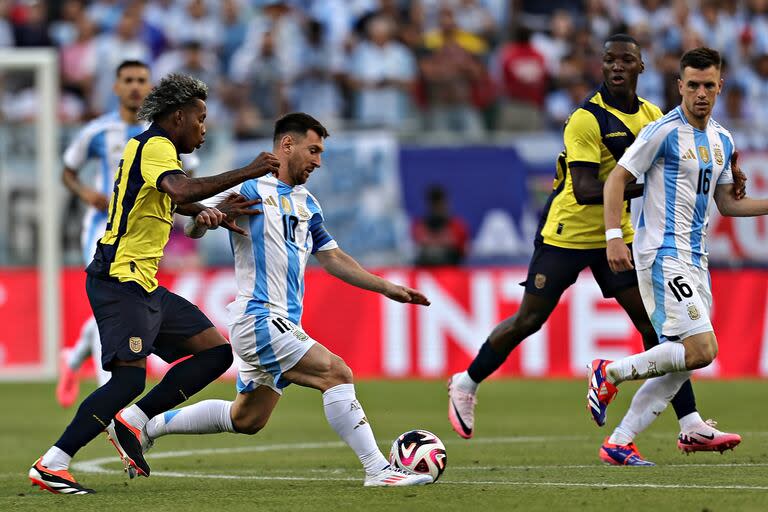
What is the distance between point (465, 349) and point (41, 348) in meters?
4.71

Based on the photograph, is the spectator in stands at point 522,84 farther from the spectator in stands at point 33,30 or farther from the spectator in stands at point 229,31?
the spectator in stands at point 33,30

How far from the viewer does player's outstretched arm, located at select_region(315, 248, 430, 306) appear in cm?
791

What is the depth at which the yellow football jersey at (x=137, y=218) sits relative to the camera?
7.64 metres

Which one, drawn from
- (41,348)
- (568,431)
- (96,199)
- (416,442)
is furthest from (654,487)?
(41,348)

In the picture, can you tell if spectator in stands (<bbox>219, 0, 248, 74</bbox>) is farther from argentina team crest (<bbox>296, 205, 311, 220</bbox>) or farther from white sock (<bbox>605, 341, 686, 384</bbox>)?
white sock (<bbox>605, 341, 686, 384</bbox>)

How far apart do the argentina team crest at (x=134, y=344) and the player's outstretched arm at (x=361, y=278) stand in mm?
1119

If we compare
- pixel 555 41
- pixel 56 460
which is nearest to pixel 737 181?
pixel 56 460

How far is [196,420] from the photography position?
817cm

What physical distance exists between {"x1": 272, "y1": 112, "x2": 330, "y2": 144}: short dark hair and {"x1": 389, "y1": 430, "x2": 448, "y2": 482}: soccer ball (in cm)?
173

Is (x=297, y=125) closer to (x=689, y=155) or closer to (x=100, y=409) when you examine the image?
(x=100, y=409)

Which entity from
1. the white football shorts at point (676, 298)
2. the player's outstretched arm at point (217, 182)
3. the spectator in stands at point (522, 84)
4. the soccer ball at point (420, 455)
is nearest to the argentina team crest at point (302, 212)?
the player's outstretched arm at point (217, 182)

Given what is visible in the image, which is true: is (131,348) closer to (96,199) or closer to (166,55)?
(96,199)

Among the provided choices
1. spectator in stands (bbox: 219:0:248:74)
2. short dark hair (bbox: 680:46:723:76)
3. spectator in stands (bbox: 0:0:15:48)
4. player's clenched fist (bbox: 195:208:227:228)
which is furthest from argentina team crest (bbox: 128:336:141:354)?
spectator in stands (bbox: 0:0:15:48)

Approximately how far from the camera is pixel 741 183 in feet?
28.2
